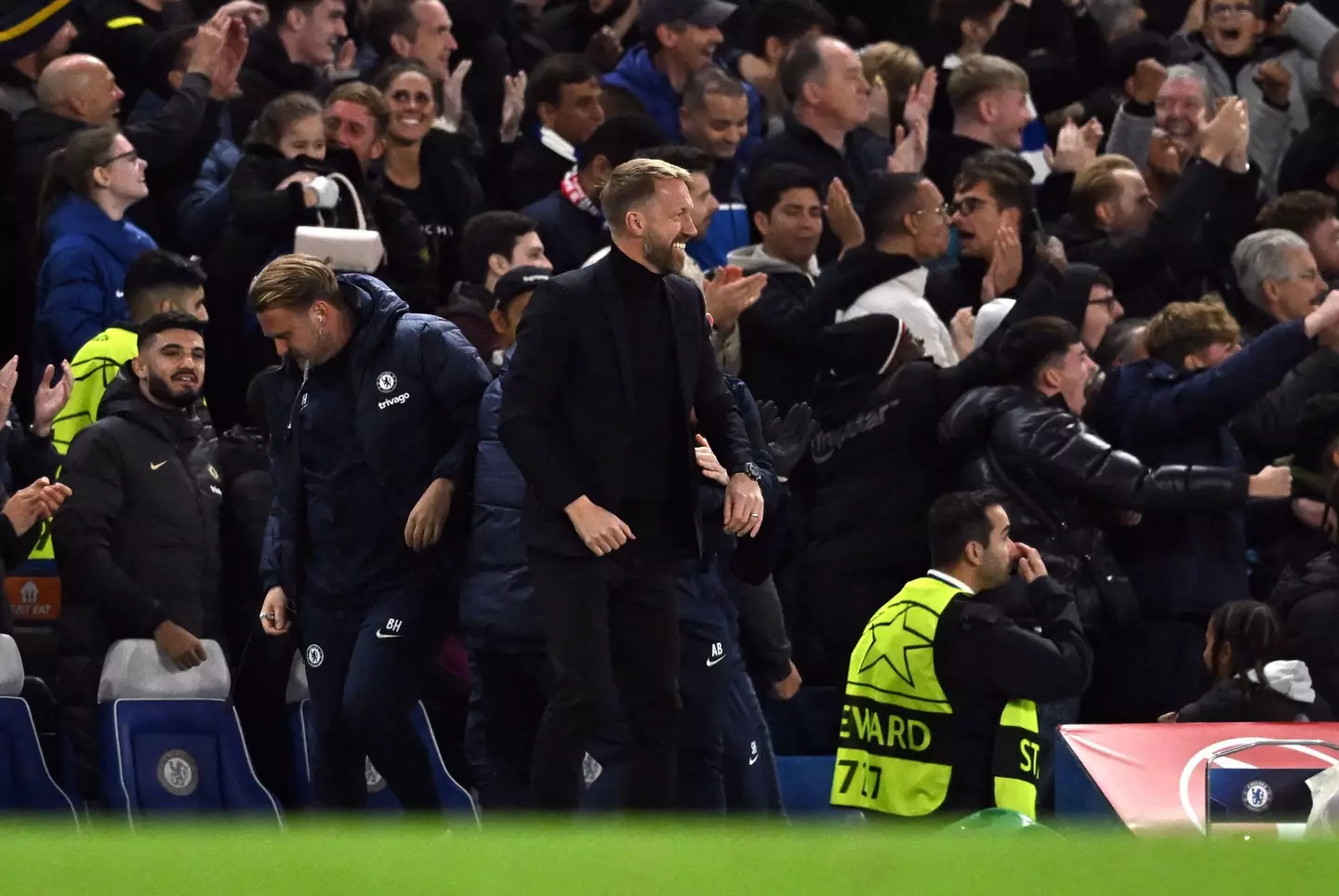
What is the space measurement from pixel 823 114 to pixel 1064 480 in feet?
8.73

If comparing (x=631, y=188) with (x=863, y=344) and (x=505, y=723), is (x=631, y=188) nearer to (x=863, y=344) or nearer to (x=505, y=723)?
(x=505, y=723)

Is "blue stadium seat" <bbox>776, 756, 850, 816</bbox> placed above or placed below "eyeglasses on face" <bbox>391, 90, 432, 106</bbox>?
below

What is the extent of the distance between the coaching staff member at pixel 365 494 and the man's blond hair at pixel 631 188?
3.17 feet

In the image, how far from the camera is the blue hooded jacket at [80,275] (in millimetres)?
9914

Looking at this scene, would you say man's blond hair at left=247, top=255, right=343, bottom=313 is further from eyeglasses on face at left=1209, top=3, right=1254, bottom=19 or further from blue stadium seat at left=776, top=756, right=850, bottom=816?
eyeglasses on face at left=1209, top=3, right=1254, bottom=19

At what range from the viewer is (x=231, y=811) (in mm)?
8961

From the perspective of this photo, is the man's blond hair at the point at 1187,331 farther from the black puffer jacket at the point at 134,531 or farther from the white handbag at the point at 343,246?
the black puffer jacket at the point at 134,531

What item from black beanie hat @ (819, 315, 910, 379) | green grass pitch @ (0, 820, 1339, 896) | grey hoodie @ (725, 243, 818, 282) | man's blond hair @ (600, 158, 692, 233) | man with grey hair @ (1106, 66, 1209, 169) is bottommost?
green grass pitch @ (0, 820, 1339, 896)

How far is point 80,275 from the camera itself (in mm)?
9922

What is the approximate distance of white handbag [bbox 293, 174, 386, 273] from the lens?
9.84m

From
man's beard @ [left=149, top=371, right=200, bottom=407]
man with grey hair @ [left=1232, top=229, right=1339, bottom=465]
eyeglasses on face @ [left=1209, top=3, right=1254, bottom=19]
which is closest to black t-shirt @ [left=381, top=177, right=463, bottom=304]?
man's beard @ [left=149, top=371, right=200, bottom=407]

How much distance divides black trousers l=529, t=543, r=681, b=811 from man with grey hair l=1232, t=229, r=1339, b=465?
397cm

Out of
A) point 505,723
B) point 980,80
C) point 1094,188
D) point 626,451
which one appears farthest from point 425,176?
point 626,451

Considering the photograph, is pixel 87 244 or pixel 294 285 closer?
pixel 294 285
